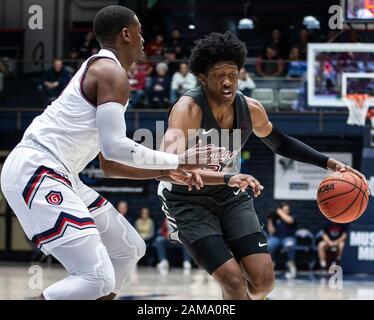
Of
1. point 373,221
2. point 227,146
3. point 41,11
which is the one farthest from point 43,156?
point 41,11

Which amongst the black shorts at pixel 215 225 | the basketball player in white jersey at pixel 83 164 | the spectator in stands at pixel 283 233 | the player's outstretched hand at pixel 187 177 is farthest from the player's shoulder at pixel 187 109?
the spectator in stands at pixel 283 233

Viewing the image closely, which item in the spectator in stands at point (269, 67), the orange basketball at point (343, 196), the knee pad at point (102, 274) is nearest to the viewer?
the knee pad at point (102, 274)

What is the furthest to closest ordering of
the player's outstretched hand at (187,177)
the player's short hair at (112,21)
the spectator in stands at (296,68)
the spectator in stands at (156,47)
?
the spectator in stands at (156,47), the spectator in stands at (296,68), the player's short hair at (112,21), the player's outstretched hand at (187,177)

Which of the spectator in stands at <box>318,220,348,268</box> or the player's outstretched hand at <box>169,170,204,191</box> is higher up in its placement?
the player's outstretched hand at <box>169,170,204,191</box>

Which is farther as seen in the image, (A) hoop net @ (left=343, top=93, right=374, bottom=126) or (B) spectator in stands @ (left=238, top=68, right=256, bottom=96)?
(B) spectator in stands @ (left=238, top=68, right=256, bottom=96)

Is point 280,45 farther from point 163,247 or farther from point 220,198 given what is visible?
point 220,198

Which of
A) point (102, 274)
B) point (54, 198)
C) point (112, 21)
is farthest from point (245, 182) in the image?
point (112, 21)

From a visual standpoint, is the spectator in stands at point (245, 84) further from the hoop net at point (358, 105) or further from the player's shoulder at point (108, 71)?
the player's shoulder at point (108, 71)

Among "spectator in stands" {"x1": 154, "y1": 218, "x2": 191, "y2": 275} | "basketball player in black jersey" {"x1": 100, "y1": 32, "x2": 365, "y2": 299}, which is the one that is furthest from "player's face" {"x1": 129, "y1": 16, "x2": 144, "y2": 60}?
"spectator in stands" {"x1": 154, "y1": 218, "x2": 191, "y2": 275}

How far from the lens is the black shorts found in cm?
521

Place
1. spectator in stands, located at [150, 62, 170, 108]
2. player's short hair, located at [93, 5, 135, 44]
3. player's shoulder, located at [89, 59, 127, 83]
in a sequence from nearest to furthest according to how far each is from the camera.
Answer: player's shoulder, located at [89, 59, 127, 83], player's short hair, located at [93, 5, 135, 44], spectator in stands, located at [150, 62, 170, 108]

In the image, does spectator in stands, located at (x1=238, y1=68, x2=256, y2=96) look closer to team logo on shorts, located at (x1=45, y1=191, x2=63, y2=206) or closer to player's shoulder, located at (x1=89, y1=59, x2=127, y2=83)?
player's shoulder, located at (x1=89, y1=59, x2=127, y2=83)

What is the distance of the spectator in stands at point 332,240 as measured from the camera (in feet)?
50.8

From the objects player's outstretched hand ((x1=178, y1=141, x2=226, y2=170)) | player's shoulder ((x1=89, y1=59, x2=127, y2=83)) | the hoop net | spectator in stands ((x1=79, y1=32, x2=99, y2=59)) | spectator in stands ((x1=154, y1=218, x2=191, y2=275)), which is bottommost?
spectator in stands ((x1=154, y1=218, x2=191, y2=275))
